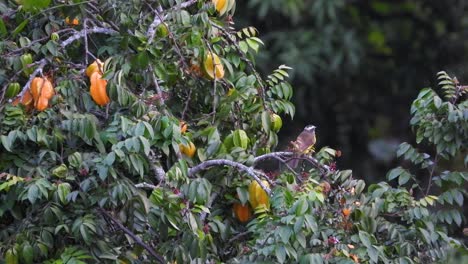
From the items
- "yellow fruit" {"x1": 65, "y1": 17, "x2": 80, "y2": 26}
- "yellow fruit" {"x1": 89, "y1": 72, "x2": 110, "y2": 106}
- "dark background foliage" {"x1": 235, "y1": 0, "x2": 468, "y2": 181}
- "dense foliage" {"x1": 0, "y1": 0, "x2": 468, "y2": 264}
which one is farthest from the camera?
"dark background foliage" {"x1": 235, "y1": 0, "x2": 468, "y2": 181}

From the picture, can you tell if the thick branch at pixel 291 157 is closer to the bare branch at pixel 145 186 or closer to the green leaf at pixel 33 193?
the bare branch at pixel 145 186

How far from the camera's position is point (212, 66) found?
309 centimetres

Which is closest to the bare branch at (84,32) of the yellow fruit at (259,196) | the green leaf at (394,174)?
the yellow fruit at (259,196)

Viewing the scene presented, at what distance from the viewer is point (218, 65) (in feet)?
10.2

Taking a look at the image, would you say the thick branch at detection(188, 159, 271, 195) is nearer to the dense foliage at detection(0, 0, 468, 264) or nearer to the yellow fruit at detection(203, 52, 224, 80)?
the dense foliage at detection(0, 0, 468, 264)

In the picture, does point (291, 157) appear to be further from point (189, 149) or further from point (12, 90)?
point (12, 90)

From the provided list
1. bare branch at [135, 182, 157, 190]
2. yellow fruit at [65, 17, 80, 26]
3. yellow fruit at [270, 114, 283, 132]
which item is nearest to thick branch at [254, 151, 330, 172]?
yellow fruit at [270, 114, 283, 132]

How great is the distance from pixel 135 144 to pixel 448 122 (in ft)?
3.49

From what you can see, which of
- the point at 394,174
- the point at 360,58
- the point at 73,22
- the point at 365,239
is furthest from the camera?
the point at 360,58

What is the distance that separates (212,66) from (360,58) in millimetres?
2773

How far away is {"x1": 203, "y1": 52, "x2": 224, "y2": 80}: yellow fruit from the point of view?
3.07 metres

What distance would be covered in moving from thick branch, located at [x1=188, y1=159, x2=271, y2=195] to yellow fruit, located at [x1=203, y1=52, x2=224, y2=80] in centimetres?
27

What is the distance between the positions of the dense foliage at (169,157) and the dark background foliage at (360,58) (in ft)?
7.54

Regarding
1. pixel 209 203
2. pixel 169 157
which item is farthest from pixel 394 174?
pixel 169 157
